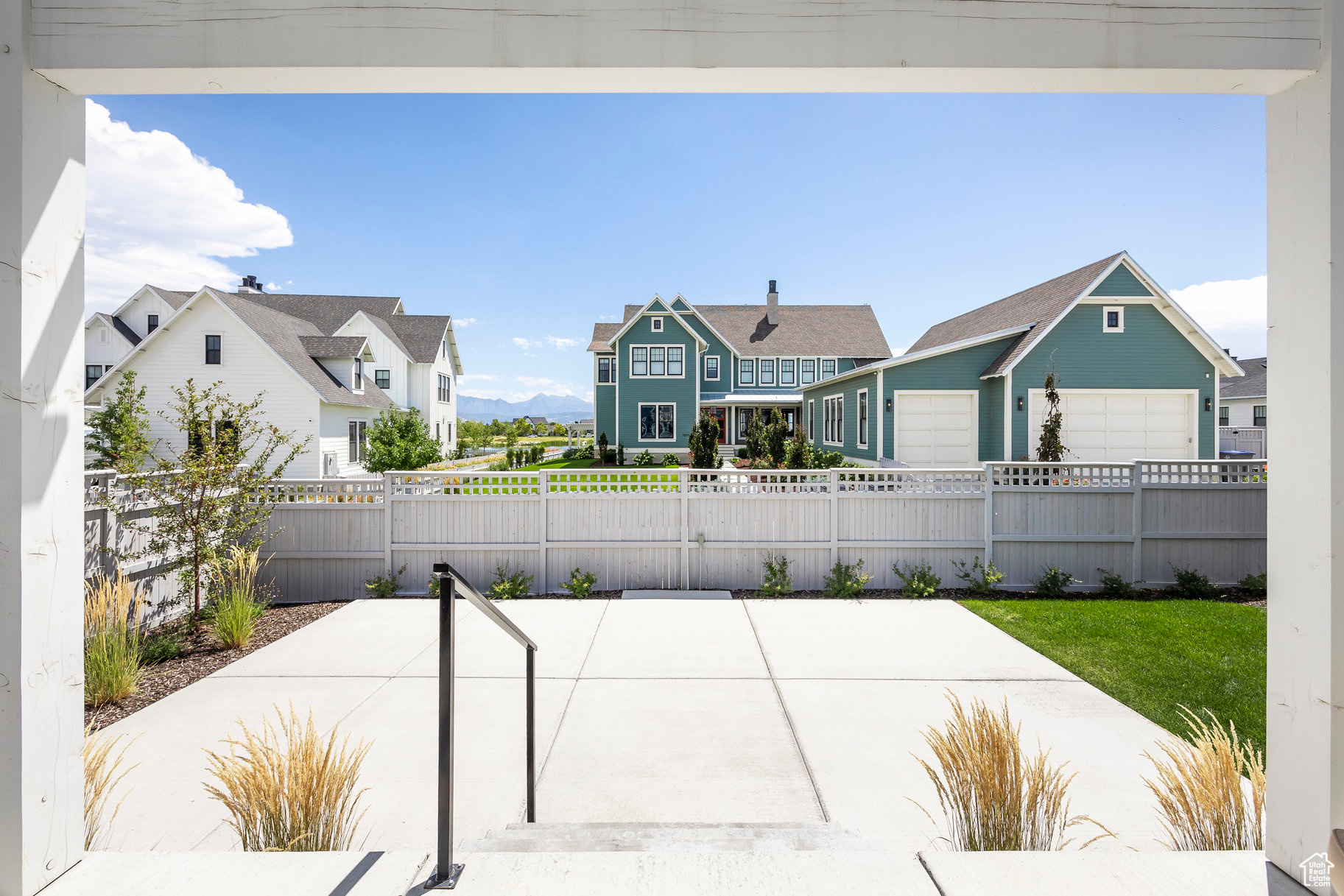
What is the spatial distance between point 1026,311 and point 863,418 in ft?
17.5

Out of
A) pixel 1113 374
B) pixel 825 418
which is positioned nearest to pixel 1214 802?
pixel 1113 374

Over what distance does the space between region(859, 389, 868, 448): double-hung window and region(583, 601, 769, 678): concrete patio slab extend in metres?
12.6

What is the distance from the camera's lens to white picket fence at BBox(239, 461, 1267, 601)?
748cm

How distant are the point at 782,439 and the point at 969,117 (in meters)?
10.3

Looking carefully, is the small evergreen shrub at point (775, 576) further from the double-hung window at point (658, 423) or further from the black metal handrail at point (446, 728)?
Result: the double-hung window at point (658, 423)

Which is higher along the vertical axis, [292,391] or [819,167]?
[819,167]

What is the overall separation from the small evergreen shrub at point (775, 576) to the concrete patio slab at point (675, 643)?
2.10ft

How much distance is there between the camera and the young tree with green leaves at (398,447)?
18328 millimetres

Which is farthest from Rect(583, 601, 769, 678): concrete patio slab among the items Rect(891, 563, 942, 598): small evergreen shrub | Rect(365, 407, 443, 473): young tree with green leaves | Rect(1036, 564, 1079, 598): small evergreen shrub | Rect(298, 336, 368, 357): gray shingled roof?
Rect(298, 336, 368, 357): gray shingled roof

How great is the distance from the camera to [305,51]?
6.33 feet

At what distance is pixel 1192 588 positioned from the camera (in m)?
7.25

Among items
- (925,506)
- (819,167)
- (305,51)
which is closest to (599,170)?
(819,167)

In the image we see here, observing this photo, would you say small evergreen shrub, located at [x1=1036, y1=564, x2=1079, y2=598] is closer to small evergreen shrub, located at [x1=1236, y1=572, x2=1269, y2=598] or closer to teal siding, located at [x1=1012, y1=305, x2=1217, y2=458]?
small evergreen shrub, located at [x1=1236, y1=572, x2=1269, y2=598]

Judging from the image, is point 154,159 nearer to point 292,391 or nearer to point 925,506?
point 292,391
